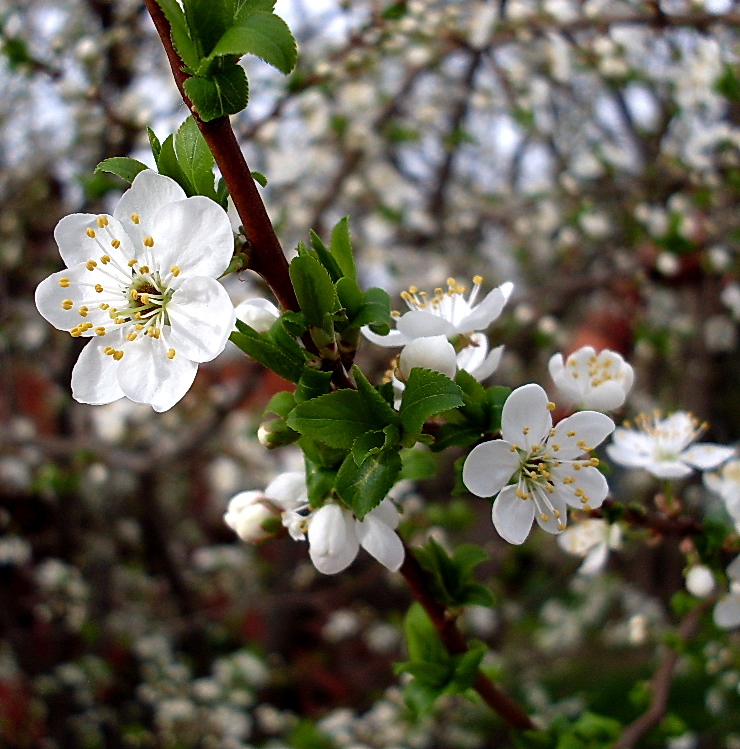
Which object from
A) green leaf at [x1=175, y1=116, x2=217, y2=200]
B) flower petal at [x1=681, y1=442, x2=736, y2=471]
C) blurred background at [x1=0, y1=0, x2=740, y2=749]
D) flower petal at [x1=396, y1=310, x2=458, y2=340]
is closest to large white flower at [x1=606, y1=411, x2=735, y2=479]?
flower petal at [x1=681, y1=442, x2=736, y2=471]

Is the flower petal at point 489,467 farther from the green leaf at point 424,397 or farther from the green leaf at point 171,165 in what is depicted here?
the green leaf at point 171,165

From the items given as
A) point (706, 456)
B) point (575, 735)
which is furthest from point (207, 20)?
point (575, 735)

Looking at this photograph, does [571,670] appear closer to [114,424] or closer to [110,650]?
[110,650]

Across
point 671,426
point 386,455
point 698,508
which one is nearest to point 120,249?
point 386,455

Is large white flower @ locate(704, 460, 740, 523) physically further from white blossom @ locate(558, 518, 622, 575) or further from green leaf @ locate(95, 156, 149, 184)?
green leaf @ locate(95, 156, 149, 184)

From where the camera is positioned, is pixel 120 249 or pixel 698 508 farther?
pixel 698 508

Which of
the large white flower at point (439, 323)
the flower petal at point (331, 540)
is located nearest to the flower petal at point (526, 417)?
the large white flower at point (439, 323)
